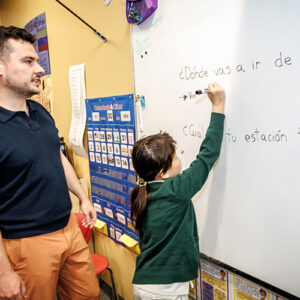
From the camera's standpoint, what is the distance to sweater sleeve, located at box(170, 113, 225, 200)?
89 centimetres

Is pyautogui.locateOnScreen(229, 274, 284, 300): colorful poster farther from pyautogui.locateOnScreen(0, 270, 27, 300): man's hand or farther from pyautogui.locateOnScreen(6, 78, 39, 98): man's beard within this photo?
pyautogui.locateOnScreen(6, 78, 39, 98): man's beard

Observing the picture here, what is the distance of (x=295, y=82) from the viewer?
0.74 m

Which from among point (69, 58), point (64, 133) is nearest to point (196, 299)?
point (64, 133)

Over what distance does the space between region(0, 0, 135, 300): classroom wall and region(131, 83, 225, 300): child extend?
0.60 m

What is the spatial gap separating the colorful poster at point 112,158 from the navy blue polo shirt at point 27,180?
1.51 feet

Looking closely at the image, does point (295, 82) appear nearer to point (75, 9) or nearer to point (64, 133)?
point (75, 9)

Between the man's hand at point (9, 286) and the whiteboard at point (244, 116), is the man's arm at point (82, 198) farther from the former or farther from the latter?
the whiteboard at point (244, 116)

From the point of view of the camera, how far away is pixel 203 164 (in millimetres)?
892

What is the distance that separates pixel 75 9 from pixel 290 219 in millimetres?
1804

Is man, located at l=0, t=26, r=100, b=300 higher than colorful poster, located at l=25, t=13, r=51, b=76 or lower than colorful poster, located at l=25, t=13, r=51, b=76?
lower

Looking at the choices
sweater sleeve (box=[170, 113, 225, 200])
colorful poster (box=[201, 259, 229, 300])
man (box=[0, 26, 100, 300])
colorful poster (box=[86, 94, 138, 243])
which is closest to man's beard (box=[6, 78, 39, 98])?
man (box=[0, 26, 100, 300])

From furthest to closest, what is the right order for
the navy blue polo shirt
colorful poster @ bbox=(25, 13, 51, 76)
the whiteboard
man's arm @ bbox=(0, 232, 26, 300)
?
1. colorful poster @ bbox=(25, 13, 51, 76)
2. the navy blue polo shirt
3. man's arm @ bbox=(0, 232, 26, 300)
4. the whiteboard

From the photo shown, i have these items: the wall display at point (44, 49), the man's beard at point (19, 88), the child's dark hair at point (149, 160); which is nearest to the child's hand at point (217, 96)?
the child's dark hair at point (149, 160)

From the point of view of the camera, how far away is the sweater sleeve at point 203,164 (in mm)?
886
